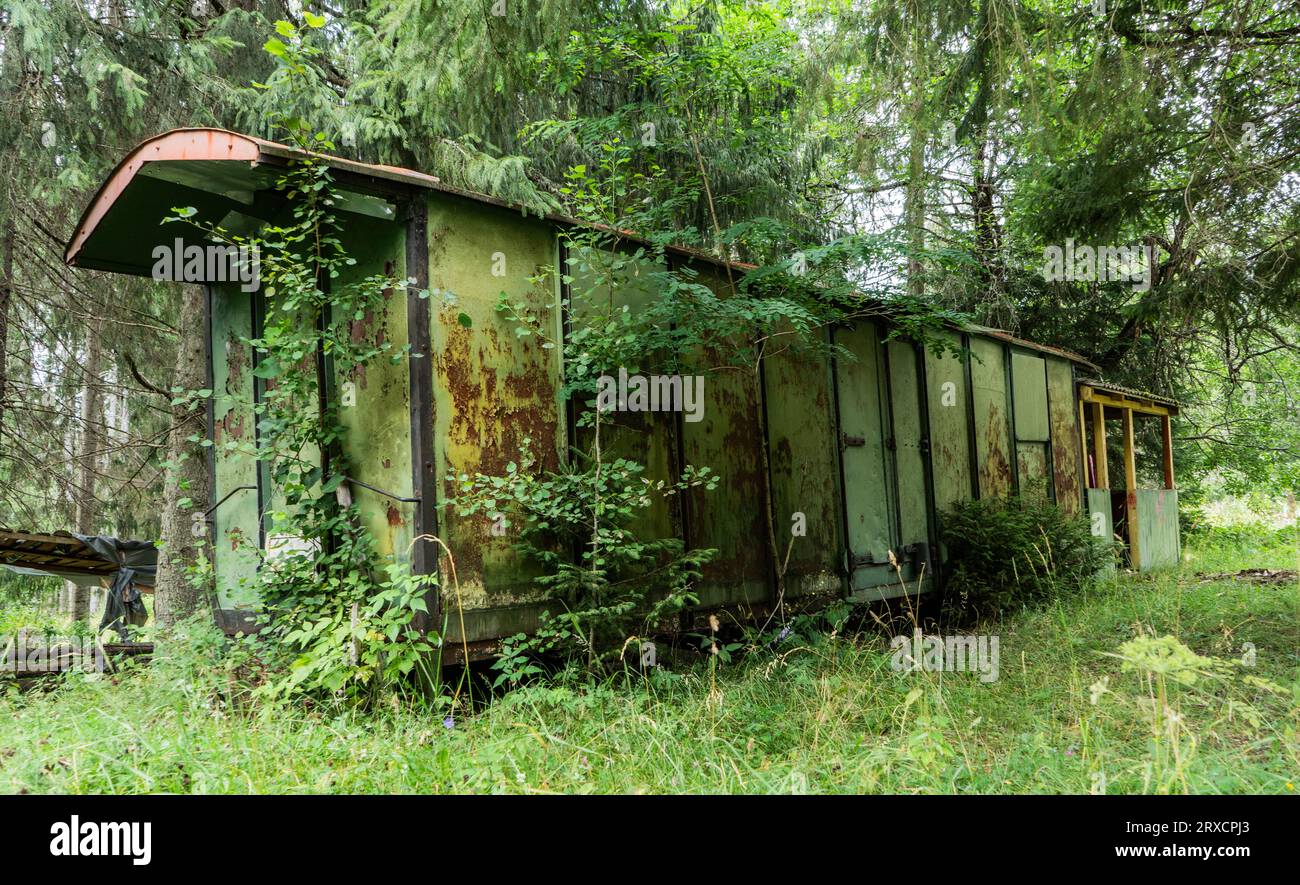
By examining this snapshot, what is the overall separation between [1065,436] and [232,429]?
10.2 metres

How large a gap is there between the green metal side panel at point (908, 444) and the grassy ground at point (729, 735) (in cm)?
263

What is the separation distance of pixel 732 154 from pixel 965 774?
7.22 m

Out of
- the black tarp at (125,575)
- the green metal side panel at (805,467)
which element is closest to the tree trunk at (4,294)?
the black tarp at (125,575)

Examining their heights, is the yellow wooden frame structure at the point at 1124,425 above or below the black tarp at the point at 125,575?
above

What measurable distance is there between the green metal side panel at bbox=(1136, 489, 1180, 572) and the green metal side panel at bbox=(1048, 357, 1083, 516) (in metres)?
1.32

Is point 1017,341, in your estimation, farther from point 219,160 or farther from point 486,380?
point 219,160

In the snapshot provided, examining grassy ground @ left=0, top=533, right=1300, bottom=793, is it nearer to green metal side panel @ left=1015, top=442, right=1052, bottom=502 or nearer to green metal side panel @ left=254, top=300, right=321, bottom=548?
green metal side panel @ left=254, top=300, right=321, bottom=548

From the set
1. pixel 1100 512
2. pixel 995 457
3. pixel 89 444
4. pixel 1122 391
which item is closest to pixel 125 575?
pixel 89 444

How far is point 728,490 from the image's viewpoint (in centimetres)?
627

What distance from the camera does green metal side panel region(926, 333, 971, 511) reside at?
8.68 metres

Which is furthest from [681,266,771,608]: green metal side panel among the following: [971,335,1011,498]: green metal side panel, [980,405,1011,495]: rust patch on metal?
[980,405,1011,495]: rust patch on metal

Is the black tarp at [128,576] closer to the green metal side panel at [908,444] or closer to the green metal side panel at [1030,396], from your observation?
the green metal side panel at [908,444]

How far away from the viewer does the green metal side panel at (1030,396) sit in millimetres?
10281
